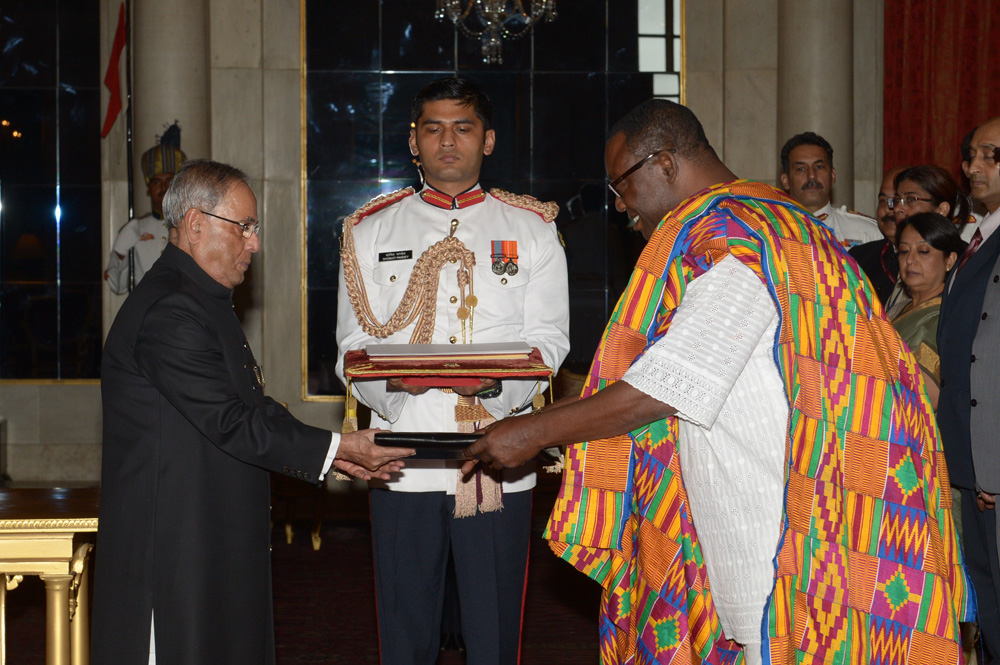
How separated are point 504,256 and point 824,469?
4.23ft

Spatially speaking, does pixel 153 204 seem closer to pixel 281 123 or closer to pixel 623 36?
Answer: pixel 281 123

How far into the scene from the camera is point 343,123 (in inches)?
299

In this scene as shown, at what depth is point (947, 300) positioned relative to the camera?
3.37 meters

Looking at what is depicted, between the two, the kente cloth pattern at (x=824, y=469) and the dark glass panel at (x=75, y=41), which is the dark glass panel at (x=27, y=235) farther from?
the kente cloth pattern at (x=824, y=469)

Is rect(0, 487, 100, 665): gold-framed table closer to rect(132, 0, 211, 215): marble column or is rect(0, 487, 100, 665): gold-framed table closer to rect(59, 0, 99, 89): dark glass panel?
rect(132, 0, 211, 215): marble column

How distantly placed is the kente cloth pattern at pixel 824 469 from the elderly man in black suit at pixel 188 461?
94 centimetres

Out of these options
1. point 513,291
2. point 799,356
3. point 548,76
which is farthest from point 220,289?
point 548,76

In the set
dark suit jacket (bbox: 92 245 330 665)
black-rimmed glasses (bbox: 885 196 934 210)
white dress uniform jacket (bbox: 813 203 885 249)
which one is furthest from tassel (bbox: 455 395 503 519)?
white dress uniform jacket (bbox: 813 203 885 249)

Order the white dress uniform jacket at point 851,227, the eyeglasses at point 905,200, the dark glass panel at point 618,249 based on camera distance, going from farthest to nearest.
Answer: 1. the dark glass panel at point 618,249
2. the white dress uniform jacket at point 851,227
3. the eyeglasses at point 905,200

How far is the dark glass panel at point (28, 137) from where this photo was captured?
300 inches

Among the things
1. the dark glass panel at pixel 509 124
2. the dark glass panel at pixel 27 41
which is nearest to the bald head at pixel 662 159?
the dark glass panel at pixel 509 124

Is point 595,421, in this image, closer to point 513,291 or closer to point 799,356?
point 799,356

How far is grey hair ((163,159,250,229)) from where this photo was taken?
8.36 ft

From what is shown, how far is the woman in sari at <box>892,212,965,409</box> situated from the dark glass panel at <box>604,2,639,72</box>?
13.9 feet
